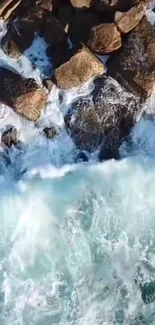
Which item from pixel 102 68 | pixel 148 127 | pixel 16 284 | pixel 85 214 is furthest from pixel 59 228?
pixel 102 68

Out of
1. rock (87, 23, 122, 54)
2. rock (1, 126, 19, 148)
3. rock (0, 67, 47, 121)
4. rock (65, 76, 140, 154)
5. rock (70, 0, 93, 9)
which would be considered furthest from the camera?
rock (1, 126, 19, 148)

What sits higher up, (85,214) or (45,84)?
(45,84)

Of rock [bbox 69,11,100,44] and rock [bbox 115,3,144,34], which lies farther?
rock [bbox 69,11,100,44]

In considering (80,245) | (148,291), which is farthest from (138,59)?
(148,291)

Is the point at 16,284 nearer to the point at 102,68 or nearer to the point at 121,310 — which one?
the point at 121,310

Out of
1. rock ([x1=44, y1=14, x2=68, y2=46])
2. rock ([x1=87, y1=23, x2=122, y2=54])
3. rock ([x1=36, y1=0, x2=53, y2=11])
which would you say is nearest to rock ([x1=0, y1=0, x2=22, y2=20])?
rock ([x1=36, y1=0, x2=53, y2=11])

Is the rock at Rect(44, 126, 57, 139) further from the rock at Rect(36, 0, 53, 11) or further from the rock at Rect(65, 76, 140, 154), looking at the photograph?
the rock at Rect(36, 0, 53, 11)
